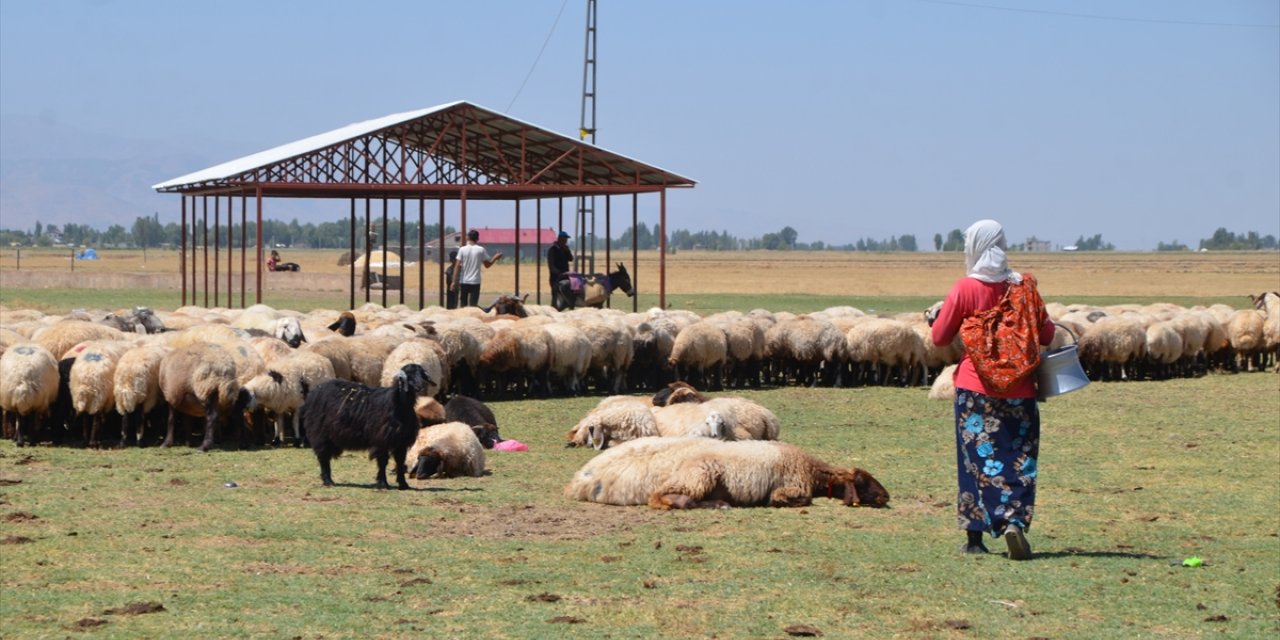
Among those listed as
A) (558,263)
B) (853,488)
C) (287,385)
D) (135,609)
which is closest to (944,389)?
(853,488)

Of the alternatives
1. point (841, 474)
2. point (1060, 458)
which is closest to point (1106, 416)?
point (1060, 458)

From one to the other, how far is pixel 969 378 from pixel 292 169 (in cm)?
2348

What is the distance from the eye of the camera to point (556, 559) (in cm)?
873

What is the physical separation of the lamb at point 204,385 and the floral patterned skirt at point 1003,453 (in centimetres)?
710

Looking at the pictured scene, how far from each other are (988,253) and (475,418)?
707cm

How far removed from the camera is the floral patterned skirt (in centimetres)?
856

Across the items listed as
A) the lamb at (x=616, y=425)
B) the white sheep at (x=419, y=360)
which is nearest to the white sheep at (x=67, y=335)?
the white sheep at (x=419, y=360)

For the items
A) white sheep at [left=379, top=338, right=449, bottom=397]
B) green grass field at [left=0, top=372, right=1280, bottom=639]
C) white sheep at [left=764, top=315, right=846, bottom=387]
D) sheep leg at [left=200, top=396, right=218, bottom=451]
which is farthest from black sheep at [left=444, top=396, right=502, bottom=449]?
white sheep at [left=764, top=315, right=846, bottom=387]

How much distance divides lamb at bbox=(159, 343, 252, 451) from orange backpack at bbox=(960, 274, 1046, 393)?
7.17 metres

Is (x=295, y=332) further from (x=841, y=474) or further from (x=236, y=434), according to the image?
(x=841, y=474)

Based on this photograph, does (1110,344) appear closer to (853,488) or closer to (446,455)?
(853,488)

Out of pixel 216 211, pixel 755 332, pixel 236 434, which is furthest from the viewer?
pixel 216 211

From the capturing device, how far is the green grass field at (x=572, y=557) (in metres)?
7.23

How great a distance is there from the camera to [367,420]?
37.1ft
